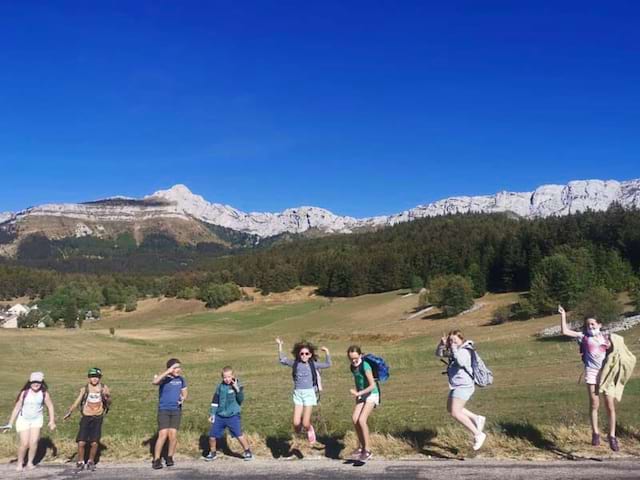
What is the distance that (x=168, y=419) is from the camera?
9.94 m

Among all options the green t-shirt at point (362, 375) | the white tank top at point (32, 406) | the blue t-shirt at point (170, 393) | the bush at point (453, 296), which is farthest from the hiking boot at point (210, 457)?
the bush at point (453, 296)

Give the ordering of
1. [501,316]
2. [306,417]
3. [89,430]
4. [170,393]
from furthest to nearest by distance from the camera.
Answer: [501,316]
[306,417]
[170,393]
[89,430]

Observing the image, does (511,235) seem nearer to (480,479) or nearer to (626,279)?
(626,279)

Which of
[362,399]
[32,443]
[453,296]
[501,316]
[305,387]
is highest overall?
[453,296]

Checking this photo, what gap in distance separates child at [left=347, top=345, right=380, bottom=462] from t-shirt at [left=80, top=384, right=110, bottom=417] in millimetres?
4381

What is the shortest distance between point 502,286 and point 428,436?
10769 cm

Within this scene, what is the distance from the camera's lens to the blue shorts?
10.2 meters

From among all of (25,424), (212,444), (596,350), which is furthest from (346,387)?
(25,424)

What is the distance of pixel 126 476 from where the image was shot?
353 inches

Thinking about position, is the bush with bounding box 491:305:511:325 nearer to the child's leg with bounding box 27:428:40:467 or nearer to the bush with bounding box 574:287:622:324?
the bush with bounding box 574:287:622:324

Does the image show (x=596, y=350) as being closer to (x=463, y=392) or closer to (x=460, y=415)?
(x=463, y=392)

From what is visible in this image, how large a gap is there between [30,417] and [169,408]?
2.37 m

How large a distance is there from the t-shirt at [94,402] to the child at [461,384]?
5955mm

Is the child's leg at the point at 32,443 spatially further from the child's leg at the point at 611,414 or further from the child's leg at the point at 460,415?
the child's leg at the point at 611,414
